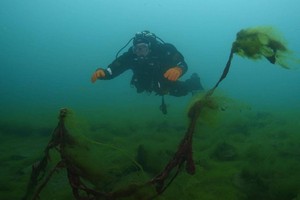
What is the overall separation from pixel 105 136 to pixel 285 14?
495ft

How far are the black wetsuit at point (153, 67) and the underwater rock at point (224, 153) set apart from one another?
2.66 metres

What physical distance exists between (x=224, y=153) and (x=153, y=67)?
3.49 m

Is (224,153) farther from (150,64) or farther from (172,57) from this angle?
(172,57)

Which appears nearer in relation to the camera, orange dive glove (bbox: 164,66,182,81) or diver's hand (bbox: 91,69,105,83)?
orange dive glove (bbox: 164,66,182,81)

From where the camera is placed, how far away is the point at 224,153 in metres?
6.62

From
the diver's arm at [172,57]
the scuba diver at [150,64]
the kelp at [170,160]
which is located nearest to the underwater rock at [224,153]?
the scuba diver at [150,64]

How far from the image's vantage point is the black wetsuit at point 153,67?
361 inches

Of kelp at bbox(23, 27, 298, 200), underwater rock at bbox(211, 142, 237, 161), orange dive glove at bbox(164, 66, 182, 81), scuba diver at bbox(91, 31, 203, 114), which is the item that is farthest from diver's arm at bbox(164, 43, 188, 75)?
kelp at bbox(23, 27, 298, 200)

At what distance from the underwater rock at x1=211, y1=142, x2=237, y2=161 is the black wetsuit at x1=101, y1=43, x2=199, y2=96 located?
2.66 meters

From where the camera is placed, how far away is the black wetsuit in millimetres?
9164

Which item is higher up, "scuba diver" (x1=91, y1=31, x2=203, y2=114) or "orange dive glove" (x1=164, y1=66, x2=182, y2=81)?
"orange dive glove" (x1=164, y1=66, x2=182, y2=81)

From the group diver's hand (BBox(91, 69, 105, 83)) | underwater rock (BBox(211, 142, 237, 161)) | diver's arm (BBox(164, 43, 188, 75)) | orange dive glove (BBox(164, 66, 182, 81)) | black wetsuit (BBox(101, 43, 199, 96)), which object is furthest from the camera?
diver's arm (BBox(164, 43, 188, 75))

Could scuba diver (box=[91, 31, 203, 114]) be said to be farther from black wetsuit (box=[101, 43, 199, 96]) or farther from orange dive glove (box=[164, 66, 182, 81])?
orange dive glove (box=[164, 66, 182, 81])

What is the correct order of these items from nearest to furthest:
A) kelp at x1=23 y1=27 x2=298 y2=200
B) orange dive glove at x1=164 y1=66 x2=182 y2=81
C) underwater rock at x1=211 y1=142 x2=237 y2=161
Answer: kelp at x1=23 y1=27 x2=298 y2=200 < underwater rock at x1=211 y1=142 x2=237 y2=161 < orange dive glove at x1=164 y1=66 x2=182 y2=81
